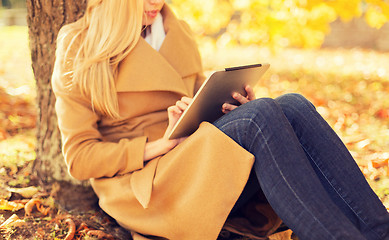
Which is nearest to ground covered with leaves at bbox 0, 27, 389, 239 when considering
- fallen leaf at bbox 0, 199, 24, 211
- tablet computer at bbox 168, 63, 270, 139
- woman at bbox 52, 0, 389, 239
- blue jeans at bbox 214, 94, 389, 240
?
fallen leaf at bbox 0, 199, 24, 211

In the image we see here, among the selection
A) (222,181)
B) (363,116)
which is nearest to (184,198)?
(222,181)

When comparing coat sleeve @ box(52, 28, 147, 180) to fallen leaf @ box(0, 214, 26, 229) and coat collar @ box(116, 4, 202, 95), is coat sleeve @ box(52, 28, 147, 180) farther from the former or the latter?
fallen leaf @ box(0, 214, 26, 229)

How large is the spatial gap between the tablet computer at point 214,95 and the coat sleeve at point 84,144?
0.21 meters

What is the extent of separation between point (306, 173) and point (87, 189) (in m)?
1.28

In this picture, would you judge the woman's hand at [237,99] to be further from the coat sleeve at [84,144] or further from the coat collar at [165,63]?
the coat sleeve at [84,144]

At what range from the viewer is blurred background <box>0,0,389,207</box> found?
313cm

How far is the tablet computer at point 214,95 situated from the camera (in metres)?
1.71

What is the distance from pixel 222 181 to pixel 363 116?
2851mm

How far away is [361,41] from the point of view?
35.3ft

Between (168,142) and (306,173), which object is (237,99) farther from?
(306,173)

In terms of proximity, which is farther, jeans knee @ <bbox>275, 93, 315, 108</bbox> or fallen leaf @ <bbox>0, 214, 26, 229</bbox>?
fallen leaf @ <bbox>0, 214, 26, 229</bbox>

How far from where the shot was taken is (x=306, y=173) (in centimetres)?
164

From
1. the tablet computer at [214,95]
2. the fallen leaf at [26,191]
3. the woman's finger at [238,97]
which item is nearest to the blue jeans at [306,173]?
the tablet computer at [214,95]

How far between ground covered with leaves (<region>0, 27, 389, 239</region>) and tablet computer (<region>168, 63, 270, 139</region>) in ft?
1.98
